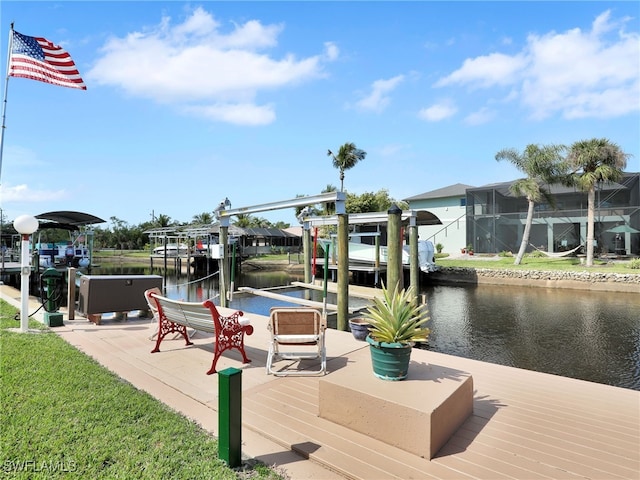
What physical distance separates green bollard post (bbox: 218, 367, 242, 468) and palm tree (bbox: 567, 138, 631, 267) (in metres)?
25.1

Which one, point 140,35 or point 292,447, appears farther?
point 140,35

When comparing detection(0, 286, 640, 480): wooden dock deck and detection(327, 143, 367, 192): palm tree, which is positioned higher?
detection(327, 143, 367, 192): palm tree

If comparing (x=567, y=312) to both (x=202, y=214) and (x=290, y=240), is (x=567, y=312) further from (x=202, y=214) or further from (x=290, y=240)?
(x=202, y=214)

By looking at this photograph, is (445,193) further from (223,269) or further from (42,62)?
(42,62)

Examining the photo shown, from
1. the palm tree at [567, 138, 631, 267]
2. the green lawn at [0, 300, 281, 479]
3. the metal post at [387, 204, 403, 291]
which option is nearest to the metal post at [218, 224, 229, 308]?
the metal post at [387, 204, 403, 291]

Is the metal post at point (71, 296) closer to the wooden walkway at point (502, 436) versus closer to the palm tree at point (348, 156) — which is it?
the wooden walkway at point (502, 436)

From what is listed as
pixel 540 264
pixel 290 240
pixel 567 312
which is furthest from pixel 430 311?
pixel 290 240

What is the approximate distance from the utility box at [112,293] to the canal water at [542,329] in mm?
5914

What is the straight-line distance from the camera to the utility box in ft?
23.6

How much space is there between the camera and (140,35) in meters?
7.31

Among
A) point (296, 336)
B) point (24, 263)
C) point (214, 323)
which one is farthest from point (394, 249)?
point (24, 263)

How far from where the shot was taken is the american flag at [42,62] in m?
7.75

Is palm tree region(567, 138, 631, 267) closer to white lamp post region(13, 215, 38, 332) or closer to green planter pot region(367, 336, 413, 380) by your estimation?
green planter pot region(367, 336, 413, 380)

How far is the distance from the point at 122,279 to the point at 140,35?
494cm
